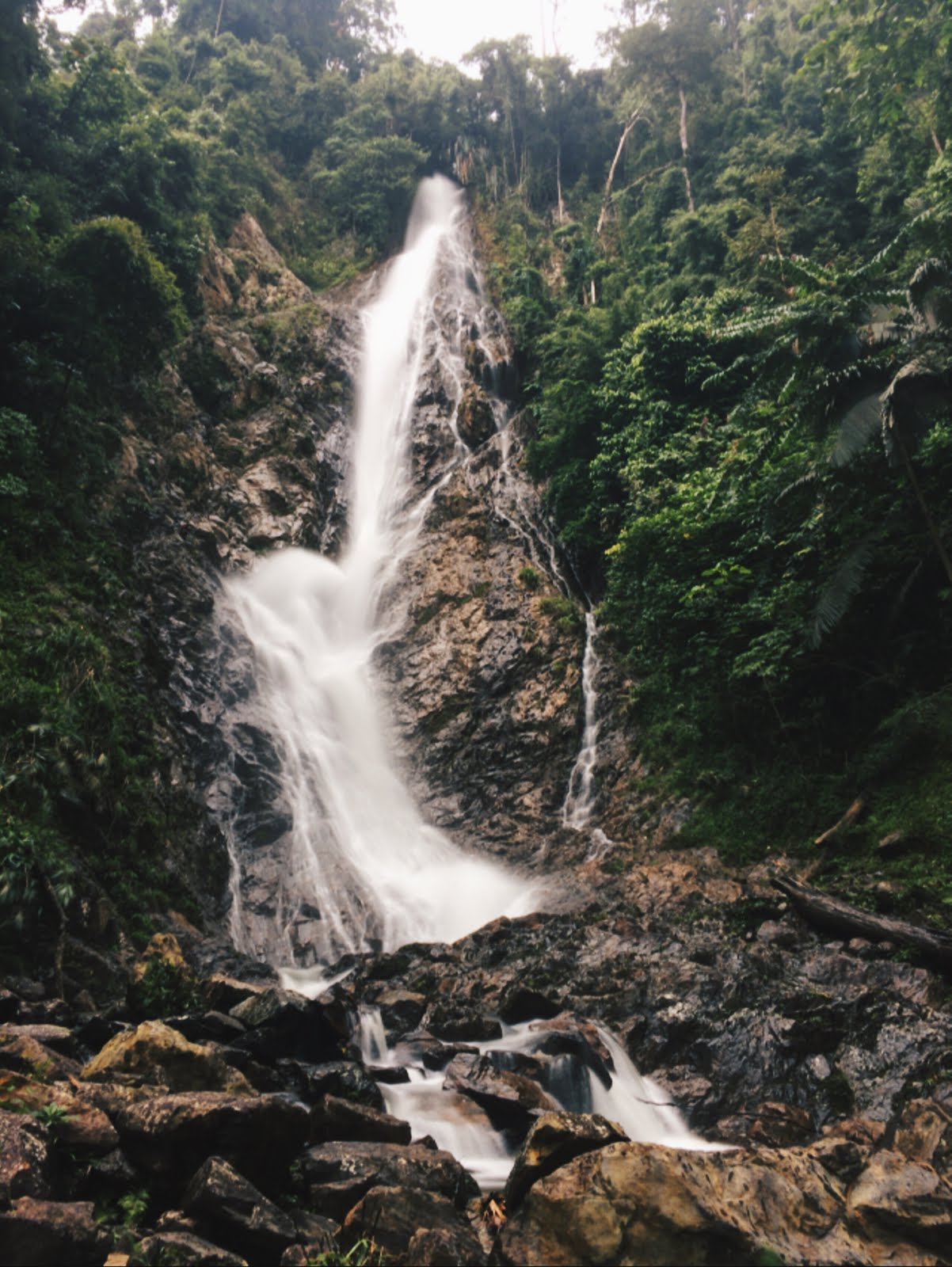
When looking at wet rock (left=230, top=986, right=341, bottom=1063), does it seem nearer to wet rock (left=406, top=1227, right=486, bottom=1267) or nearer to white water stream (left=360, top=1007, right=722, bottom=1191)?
white water stream (left=360, top=1007, right=722, bottom=1191)

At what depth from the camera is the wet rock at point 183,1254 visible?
3.16m

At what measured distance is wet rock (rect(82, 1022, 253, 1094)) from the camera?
4.59m

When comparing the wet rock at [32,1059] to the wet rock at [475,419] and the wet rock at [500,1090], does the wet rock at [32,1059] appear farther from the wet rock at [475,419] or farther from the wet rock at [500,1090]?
the wet rock at [475,419]

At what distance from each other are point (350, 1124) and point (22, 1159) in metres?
2.20

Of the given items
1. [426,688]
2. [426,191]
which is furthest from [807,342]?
[426,191]

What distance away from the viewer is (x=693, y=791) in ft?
42.7

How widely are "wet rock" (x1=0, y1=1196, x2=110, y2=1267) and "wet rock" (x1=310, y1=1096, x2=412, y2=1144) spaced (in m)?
1.89

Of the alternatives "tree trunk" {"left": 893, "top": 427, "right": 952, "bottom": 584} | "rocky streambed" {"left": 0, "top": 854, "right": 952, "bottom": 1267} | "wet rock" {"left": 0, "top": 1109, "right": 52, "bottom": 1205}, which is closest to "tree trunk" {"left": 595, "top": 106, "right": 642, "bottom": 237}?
"tree trunk" {"left": 893, "top": 427, "right": 952, "bottom": 584}

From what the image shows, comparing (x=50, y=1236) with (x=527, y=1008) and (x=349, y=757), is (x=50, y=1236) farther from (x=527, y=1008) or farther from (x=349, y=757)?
(x=349, y=757)

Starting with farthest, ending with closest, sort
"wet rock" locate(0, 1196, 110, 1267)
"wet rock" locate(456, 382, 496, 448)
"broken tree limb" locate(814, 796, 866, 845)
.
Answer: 1. "wet rock" locate(456, 382, 496, 448)
2. "broken tree limb" locate(814, 796, 866, 845)
3. "wet rock" locate(0, 1196, 110, 1267)

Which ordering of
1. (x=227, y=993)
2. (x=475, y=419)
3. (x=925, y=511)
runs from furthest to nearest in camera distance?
1. (x=475, y=419)
2. (x=925, y=511)
3. (x=227, y=993)

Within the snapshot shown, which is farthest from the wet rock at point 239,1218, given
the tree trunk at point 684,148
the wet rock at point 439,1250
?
the tree trunk at point 684,148

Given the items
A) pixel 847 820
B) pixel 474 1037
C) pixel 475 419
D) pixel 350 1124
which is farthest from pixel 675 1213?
pixel 475 419

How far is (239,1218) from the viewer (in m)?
3.52
